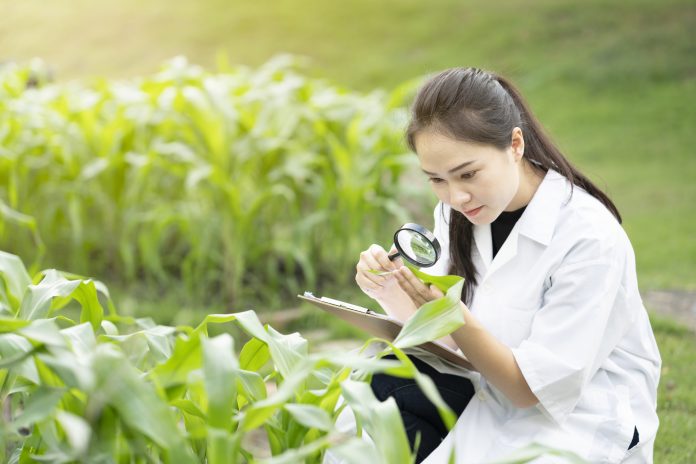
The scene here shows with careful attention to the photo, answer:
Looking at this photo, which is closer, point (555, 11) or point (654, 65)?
point (654, 65)

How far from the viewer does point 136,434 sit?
1.42 metres

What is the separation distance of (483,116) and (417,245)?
12.3 inches

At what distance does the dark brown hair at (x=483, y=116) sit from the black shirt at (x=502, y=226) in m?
0.13

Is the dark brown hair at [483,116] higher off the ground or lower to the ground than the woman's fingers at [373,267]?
higher

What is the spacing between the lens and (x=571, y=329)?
179cm

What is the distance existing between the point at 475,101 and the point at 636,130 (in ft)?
21.8

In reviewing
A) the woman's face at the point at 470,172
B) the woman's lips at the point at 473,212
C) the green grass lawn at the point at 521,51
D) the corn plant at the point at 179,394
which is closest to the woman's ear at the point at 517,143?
the woman's face at the point at 470,172

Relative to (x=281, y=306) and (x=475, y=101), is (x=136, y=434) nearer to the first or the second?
(x=475, y=101)

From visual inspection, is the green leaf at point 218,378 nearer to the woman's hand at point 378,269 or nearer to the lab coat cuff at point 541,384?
the woman's hand at point 378,269

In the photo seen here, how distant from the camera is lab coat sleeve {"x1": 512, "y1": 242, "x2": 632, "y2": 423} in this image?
1.78m

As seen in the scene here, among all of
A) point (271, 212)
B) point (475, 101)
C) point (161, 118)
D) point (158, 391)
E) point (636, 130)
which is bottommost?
point (636, 130)

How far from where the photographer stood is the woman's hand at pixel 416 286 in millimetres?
1798

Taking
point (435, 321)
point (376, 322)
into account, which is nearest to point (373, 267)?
point (376, 322)

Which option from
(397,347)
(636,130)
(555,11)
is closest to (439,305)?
(397,347)
